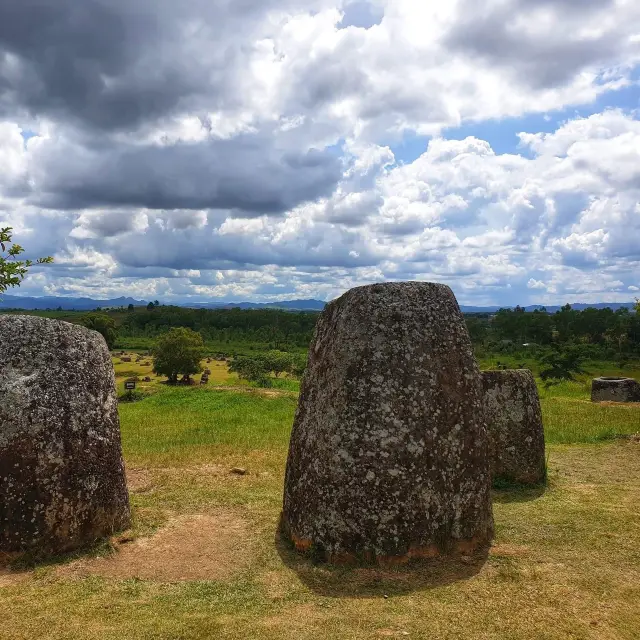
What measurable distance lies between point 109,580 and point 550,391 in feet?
97.0

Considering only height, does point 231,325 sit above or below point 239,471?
below

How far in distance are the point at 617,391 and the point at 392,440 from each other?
21.9m

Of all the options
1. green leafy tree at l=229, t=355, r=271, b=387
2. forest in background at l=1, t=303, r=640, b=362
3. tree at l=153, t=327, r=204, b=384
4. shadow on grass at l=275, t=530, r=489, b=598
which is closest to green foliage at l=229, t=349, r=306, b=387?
green leafy tree at l=229, t=355, r=271, b=387

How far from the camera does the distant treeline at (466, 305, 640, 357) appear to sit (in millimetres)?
71750

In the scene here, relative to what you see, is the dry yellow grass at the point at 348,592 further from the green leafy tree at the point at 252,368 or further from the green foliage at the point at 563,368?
the green leafy tree at the point at 252,368

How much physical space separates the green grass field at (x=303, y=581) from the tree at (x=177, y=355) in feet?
143

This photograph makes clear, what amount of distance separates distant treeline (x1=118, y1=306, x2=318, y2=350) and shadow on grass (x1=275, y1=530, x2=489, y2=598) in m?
89.1

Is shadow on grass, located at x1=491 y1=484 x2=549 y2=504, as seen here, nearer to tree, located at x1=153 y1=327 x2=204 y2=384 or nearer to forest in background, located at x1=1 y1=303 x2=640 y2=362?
forest in background, located at x1=1 y1=303 x2=640 y2=362

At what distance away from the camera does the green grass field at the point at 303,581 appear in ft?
18.9

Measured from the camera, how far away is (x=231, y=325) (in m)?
137

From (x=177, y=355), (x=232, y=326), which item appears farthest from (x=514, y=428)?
(x=232, y=326)

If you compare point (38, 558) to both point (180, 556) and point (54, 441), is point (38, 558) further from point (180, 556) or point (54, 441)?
point (180, 556)

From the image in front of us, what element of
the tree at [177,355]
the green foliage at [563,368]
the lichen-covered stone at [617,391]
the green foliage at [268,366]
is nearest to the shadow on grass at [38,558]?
the lichen-covered stone at [617,391]

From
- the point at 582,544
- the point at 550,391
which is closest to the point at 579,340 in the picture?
the point at 550,391
